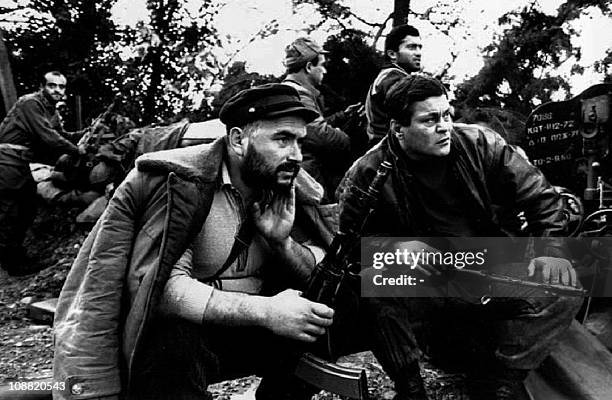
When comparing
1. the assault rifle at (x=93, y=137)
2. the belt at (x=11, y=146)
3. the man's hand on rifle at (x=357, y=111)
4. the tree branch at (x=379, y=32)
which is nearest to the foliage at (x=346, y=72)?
the tree branch at (x=379, y=32)

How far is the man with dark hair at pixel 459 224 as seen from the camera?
268 centimetres

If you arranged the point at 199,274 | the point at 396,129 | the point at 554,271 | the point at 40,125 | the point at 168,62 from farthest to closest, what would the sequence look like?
the point at 168,62
the point at 40,125
the point at 396,129
the point at 554,271
the point at 199,274

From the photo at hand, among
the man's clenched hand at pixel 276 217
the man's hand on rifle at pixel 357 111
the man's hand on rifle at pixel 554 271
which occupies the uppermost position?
the man's clenched hand at pixel 276 217

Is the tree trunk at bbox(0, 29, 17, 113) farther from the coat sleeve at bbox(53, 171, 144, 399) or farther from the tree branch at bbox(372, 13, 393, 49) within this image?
the coat sleeve at bbox(53, 171, 144, 399)

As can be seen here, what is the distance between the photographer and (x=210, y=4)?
8.55m

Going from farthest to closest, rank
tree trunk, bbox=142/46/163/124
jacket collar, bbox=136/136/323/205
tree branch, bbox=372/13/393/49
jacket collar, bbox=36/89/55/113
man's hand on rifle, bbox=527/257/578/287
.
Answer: tree trunk, bbox=142/46/163/124 → jacket collar, bbox=36/89/55/113 → tree branch, bbox=372/13/393/49 → man's hand on rifle, bbox=527/257/578/287 → jacket collar, bbox=136/136/323/205

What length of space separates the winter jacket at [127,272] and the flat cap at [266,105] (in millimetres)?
226

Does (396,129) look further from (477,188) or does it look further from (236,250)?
(236,250)

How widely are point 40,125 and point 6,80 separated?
8.54 ft

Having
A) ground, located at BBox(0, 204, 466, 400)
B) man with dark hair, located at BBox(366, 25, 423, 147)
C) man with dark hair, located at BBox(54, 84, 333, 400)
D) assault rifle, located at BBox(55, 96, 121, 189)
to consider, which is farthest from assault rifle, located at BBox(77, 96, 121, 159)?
man with dark hair, located at BBox(54, 84, 333, 400)

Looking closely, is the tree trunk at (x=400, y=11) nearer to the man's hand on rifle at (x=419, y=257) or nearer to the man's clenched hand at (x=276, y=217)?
the man's hand on rifle at (x=419, y=257)

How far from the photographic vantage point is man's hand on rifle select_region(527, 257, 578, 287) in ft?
8.59

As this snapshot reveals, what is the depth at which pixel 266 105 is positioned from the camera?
8.05 ft

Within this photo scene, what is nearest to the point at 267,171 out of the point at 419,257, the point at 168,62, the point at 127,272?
the point at 127,272
